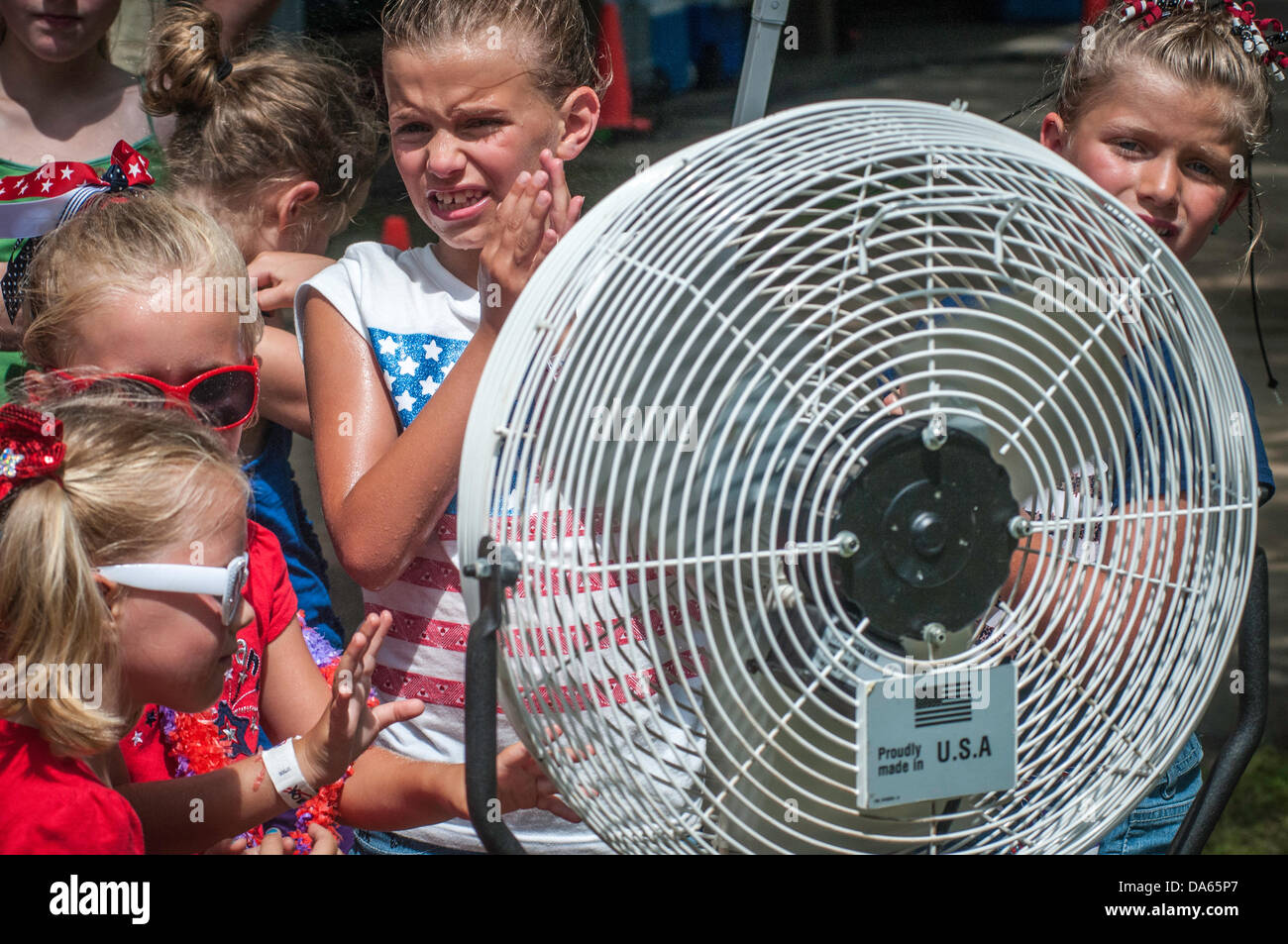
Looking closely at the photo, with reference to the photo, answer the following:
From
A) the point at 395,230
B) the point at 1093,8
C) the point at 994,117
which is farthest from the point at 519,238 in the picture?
the point at 994,117

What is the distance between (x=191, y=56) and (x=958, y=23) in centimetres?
818

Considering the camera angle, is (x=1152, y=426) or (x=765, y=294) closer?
(x=765, y=294)

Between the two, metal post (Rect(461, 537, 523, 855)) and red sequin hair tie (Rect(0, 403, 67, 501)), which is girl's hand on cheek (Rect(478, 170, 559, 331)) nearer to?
metal post (Rect(461, 537, 523, 855))

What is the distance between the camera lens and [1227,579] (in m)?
1.29

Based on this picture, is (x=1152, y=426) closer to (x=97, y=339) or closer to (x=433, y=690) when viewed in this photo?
(x=433, y=690)

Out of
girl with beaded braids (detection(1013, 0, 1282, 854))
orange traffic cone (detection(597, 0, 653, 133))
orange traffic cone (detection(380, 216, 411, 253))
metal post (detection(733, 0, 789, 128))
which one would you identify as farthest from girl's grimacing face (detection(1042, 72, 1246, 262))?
orange traffic cone (detection(597, 0, 653, 133))

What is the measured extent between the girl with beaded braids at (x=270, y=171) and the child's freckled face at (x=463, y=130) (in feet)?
1.38

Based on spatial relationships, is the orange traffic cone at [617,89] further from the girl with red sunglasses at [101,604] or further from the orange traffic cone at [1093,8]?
the girl with red sunglasses at [101,604]

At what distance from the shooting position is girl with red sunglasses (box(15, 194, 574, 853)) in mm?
1462

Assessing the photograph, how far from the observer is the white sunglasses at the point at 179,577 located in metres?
1.29

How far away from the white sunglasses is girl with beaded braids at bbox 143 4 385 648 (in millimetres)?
586

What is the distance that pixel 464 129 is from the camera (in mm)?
1590

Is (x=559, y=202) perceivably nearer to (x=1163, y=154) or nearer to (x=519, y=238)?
(x=519, y=238)
